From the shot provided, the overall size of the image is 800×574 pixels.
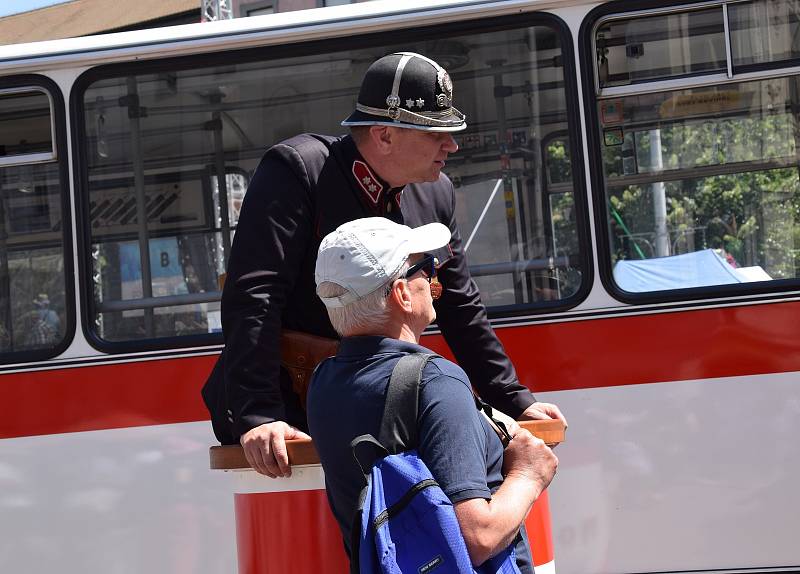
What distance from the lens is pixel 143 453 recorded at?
4.25m

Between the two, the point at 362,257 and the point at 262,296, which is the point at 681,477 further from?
the point at 362,257

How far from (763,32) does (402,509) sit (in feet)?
9.39

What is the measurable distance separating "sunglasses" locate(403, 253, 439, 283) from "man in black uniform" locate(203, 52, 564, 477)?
505 mm

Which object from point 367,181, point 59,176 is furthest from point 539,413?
point 59,176

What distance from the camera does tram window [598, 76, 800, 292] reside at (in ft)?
13.2

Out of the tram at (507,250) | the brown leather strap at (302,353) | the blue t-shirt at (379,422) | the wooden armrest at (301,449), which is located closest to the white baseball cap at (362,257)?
the blue t-shirt at (379,422)

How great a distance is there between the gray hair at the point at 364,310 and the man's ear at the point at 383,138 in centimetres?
61

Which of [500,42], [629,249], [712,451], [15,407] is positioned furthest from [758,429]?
[15,407]

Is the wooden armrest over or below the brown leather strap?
below

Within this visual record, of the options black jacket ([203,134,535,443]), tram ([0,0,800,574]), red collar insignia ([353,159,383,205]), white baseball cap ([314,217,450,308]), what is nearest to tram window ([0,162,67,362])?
tram ([0,0,800,574])

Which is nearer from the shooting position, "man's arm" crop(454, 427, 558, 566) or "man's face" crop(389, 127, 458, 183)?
"man's arm" crop(454, 427, 558, 566)

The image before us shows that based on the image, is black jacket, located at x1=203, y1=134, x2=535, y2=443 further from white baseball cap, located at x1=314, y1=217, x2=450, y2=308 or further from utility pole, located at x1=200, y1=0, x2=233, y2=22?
utility pole, located at x1=200, y1=0, x2=233, y2=22

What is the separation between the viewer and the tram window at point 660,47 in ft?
13.2

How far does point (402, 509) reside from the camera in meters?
1.98
